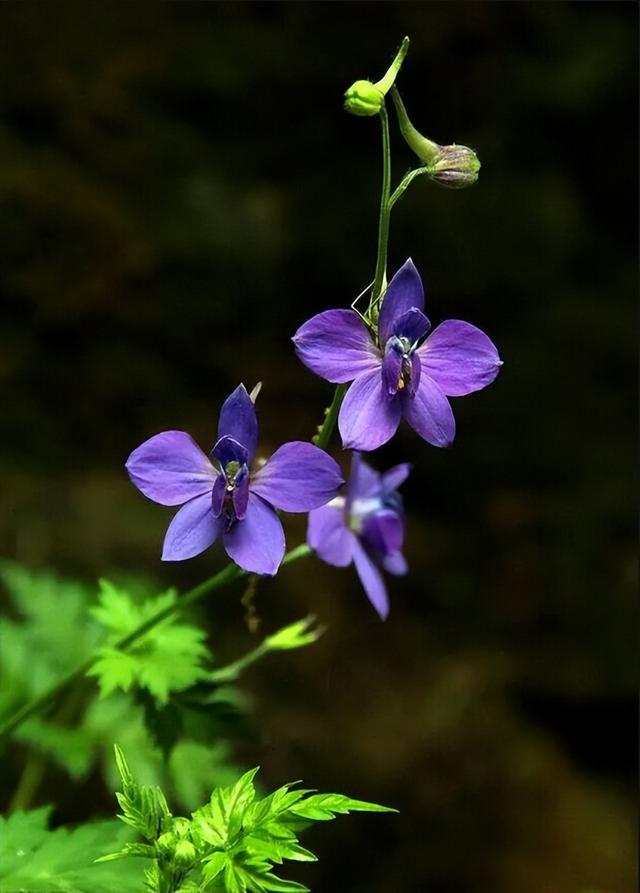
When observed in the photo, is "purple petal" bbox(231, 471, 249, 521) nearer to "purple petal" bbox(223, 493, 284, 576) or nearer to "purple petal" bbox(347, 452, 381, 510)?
"purple petal" bbox(223, 493, 284, 576)

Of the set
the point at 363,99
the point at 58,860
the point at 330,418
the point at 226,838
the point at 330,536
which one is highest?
the point at 363,99

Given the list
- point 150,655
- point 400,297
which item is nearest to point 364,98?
point 400,297

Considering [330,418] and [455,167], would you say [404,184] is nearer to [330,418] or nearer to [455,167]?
[455,167]

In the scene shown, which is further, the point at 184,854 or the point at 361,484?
the point at 361,484

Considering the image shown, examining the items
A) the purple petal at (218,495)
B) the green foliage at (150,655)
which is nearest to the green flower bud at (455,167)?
the purple petal at (218,495)

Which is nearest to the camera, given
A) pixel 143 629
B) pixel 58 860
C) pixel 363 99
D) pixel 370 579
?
pixel 363 99

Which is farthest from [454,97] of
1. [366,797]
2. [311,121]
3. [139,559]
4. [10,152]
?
[366,797]

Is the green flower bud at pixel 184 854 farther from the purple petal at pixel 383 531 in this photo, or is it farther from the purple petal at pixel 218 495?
the purple petal at pixel 383 531
